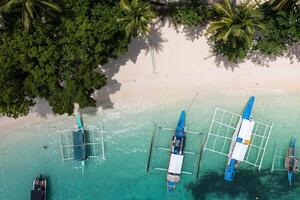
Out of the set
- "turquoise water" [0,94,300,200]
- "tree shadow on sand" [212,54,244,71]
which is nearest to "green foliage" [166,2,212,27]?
"tree shadow on sand" [212,54,244,71]

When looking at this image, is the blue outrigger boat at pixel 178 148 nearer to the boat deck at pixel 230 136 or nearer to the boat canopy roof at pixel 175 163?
the boat canopy roof at pixel 175 163

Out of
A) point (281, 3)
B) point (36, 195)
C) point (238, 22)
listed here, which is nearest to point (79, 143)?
point (36, 195)

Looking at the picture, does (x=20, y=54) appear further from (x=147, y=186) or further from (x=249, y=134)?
(x=249, y=134)

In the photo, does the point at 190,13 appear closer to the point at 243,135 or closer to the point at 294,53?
the point at 294,53

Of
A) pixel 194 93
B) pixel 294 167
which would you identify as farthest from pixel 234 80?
pixel 294 167

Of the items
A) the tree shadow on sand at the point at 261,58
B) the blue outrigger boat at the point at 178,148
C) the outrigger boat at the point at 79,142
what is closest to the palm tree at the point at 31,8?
the outrigger boat at the point at 79,142

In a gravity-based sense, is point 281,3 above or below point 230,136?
above
